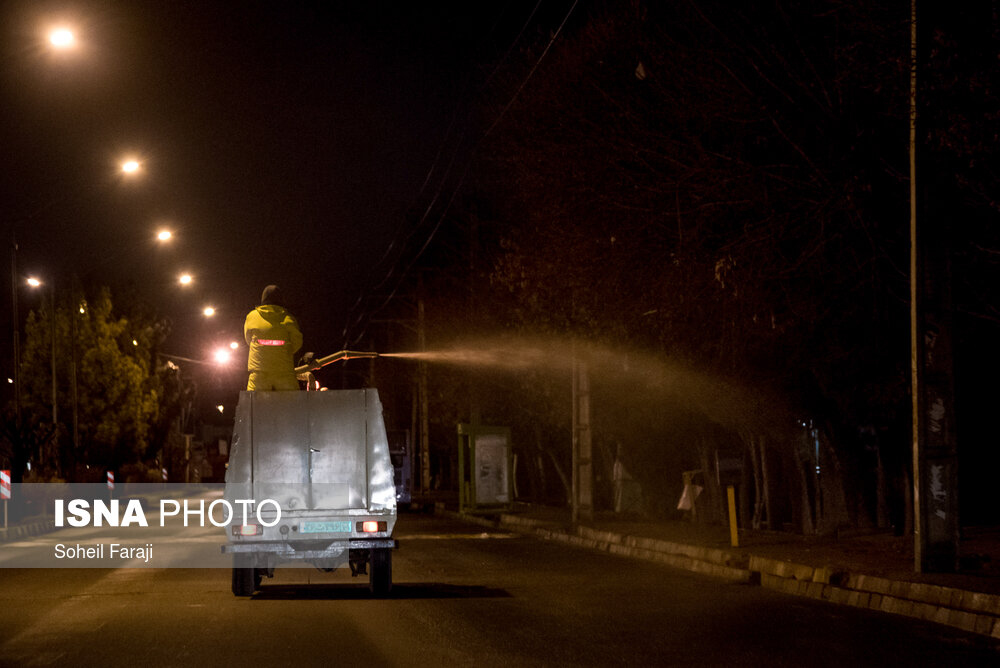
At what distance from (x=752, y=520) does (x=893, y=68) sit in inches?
524

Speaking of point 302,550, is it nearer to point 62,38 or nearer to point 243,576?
point 243,576

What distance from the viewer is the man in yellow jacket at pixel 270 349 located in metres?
14.8

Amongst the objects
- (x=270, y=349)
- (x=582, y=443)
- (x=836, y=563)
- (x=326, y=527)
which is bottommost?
(x=836, y=563)

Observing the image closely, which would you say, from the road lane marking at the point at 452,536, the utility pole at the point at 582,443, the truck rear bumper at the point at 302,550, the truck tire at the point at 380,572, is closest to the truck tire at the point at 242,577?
the truck rear bumper at the point at 302,550

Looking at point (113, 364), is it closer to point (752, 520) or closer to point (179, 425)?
point (179, 425)

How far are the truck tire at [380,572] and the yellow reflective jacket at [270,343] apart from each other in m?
2.17

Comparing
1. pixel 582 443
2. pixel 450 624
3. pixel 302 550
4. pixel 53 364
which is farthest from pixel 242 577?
pixel 53 364

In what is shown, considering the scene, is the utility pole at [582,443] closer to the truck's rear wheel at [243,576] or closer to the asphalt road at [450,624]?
the asphalt road at [450,624]

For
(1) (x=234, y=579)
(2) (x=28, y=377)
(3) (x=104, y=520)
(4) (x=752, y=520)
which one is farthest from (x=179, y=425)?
(1) (x=234, y=579)

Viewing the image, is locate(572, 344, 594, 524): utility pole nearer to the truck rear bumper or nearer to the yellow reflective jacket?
the yellow reflective jacket

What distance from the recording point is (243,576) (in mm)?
14109

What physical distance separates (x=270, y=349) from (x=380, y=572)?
9.29 feet

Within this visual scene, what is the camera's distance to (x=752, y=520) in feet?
85.8

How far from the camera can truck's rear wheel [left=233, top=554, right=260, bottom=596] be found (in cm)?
1396
